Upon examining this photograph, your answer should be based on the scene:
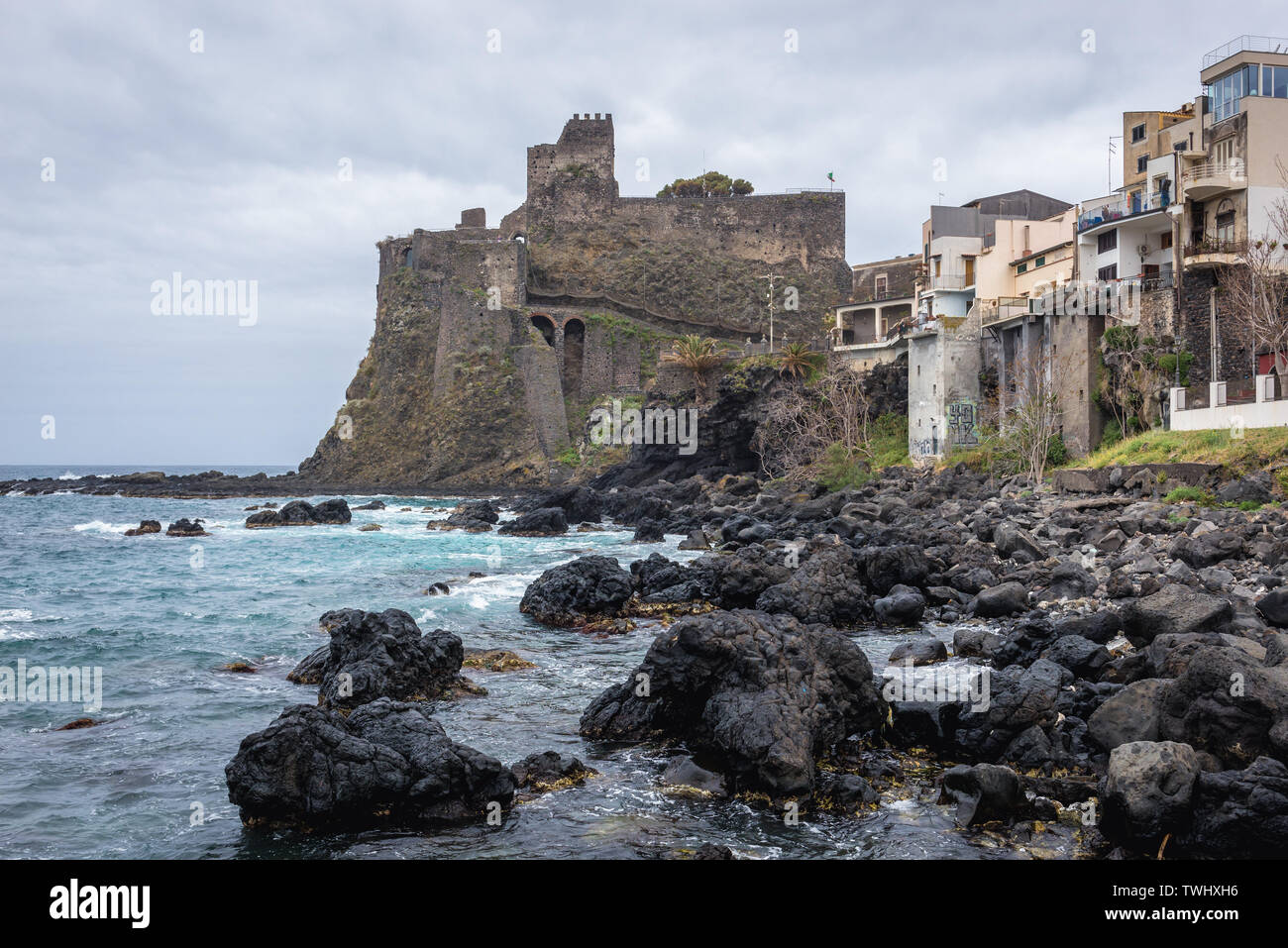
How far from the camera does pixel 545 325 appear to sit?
7038 centimetres

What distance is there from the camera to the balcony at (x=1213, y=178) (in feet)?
108

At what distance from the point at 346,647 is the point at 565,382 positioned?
55855 mm

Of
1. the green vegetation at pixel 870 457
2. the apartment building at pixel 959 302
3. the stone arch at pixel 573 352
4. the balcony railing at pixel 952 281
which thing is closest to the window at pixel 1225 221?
the apartment building at pixel 959 302

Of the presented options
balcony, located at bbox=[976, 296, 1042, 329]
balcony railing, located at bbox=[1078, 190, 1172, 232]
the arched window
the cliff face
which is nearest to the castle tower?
the arched window

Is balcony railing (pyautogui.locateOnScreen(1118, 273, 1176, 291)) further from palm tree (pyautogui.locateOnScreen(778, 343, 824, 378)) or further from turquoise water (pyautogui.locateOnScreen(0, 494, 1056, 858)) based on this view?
palm tree (pyautogui.locateOnScreen(778, 343, 824, 378))

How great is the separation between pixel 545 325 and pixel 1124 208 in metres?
40.3

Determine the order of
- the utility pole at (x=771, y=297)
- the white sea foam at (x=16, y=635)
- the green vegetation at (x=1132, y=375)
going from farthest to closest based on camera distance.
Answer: the utility pole at (x=771, y=297), the green vegetation at (x=1132, y=375), the white sea foam at (x=16, y=635)

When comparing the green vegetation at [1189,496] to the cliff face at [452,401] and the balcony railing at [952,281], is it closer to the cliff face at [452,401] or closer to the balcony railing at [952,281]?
the balcony railing at [952,281]

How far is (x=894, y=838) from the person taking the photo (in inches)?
328

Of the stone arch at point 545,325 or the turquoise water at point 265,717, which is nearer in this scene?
the turquoise water at point 265,717

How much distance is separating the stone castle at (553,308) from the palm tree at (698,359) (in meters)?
1.91

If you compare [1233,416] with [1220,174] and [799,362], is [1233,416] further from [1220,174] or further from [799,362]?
[799,362]
